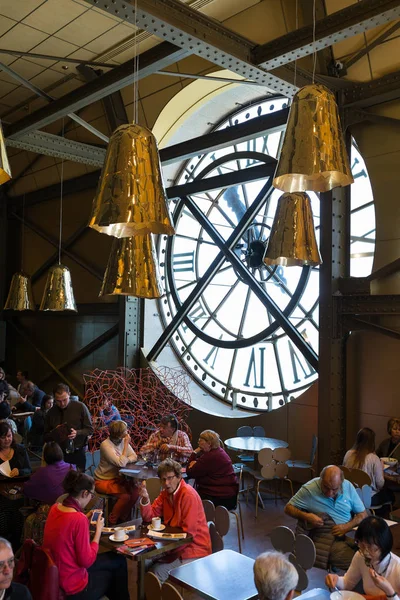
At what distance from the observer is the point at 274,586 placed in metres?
2.74

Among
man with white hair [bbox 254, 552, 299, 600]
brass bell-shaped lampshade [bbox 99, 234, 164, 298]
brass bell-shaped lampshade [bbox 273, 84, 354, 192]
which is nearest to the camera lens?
brass bell-shaped lampshade [bbox 273, 84, 354, 192]

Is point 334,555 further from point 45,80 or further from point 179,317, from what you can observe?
point 45,80

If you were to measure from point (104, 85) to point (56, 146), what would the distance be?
2360mm

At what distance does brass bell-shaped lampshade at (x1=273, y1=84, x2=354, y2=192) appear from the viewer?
2338 mm

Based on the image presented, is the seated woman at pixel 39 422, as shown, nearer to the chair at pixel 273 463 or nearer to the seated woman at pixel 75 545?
the chair at pixel 273 463

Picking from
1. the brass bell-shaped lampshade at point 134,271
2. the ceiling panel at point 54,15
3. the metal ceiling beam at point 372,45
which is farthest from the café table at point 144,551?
the ceiling panel at point 54,15

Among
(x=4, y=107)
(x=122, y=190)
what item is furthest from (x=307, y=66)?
(x=4, y=107)

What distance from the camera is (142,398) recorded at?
9.70 meters

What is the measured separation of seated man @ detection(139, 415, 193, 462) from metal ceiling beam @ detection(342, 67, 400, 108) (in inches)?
166

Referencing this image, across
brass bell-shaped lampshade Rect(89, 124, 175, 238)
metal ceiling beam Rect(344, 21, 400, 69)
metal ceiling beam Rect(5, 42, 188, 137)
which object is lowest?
brass bell-shaped lampshade Rect(89, 124, 175, 238)

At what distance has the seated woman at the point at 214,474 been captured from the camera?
5727mm

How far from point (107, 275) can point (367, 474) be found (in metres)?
3.72

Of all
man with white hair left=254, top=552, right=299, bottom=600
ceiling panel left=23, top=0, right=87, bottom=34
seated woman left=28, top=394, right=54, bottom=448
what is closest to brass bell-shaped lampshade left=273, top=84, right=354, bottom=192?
man with white hair left=254, top=552, right=299, bottom=600

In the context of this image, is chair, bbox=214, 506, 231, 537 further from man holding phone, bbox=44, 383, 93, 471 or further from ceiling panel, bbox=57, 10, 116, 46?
ceiling panel, bbox=57, 10, 116, 46
